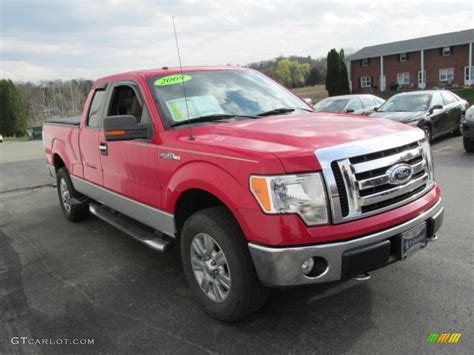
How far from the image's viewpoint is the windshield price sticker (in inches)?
162

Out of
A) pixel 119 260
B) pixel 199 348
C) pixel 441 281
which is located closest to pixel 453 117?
pixel 441 281

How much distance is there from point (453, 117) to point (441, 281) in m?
10.0

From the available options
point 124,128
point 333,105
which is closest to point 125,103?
point 124,128

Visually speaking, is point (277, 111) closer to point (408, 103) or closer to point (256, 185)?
point (256, 185)

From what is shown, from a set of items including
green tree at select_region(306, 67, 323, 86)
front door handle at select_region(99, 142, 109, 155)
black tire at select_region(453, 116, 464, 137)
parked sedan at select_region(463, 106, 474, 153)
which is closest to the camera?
front door handle at select_region(99, 142, 109, 155)

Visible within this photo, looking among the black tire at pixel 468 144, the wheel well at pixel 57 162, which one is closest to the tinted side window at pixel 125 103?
the wheel well at pixel 57 162

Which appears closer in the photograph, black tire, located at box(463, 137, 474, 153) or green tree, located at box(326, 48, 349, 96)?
black tire, located at box(463, 137, 474, 153)

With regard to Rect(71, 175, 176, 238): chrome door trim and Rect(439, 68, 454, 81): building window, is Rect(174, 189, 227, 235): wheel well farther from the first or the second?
Rect(439, 68, 454, 81): building window

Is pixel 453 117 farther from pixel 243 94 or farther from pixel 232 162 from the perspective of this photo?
pixel 232 162

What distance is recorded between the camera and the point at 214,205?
3459 mm

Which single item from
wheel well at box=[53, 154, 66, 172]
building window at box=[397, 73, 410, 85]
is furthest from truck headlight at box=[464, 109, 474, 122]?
building window at box=[397, 73, 410, 85]

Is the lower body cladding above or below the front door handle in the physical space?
below

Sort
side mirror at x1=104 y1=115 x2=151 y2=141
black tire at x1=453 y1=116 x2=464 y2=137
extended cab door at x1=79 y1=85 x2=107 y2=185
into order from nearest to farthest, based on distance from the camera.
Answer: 1. side mirror at x1=104 y1=115 x2=151 y2=141
2. extended cab door at x1=79 y1=85 x2=107 y2=185
3. black tire at x1=453 y1=116 x2=464 y2=137

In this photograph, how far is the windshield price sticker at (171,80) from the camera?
412cm
